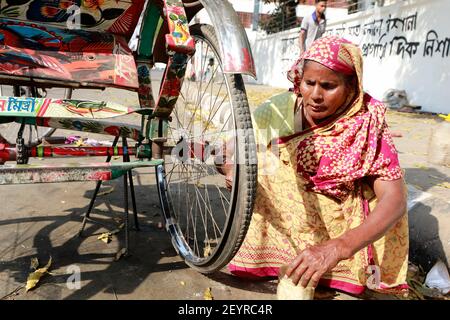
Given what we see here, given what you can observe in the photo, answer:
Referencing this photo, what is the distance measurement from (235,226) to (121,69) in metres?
1.15

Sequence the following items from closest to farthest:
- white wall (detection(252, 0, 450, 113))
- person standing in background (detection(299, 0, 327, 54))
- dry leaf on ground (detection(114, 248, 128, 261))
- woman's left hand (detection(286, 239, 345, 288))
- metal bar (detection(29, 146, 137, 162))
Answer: woman's left hand (detection(286, 239, 345, 288))
metal bar (detection(29, 146, 137, 162))
dry leaf on ground (detection(114, 248, 128, 261))
person standing in background (detection(299, 0, 327, 54))
white wall (detection(252, 0, 450, 113))

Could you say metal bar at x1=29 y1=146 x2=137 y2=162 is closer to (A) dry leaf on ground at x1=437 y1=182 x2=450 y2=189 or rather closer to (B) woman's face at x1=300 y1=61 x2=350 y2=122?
(B) woman's face at x1=300 y1=61 x2=350 y2=122

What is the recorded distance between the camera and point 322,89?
Result: 68.2 inches

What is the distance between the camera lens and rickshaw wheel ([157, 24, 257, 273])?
1570 millimetres

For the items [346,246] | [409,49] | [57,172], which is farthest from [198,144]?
[409,49]

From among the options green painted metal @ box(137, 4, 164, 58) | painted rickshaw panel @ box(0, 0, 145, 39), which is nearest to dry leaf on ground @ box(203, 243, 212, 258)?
green painted metal @ box(137, 4, 164, 58)

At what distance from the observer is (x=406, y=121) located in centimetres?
659

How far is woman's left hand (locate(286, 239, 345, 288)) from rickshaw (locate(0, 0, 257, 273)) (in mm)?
331

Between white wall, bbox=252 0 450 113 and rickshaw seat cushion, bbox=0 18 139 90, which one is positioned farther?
white wall, bbox=252 0 450 113

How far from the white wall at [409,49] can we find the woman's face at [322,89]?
6529mm

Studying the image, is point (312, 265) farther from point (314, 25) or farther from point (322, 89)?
point (314, 25)

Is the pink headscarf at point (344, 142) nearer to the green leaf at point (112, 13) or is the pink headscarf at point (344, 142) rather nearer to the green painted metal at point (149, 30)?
the green painted metal at point (149, 30)

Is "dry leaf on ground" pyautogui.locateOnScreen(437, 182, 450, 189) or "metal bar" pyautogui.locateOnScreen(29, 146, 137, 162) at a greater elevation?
"metal bar" pyautogui.locateOnScreen(29, 146, 137, 162)
